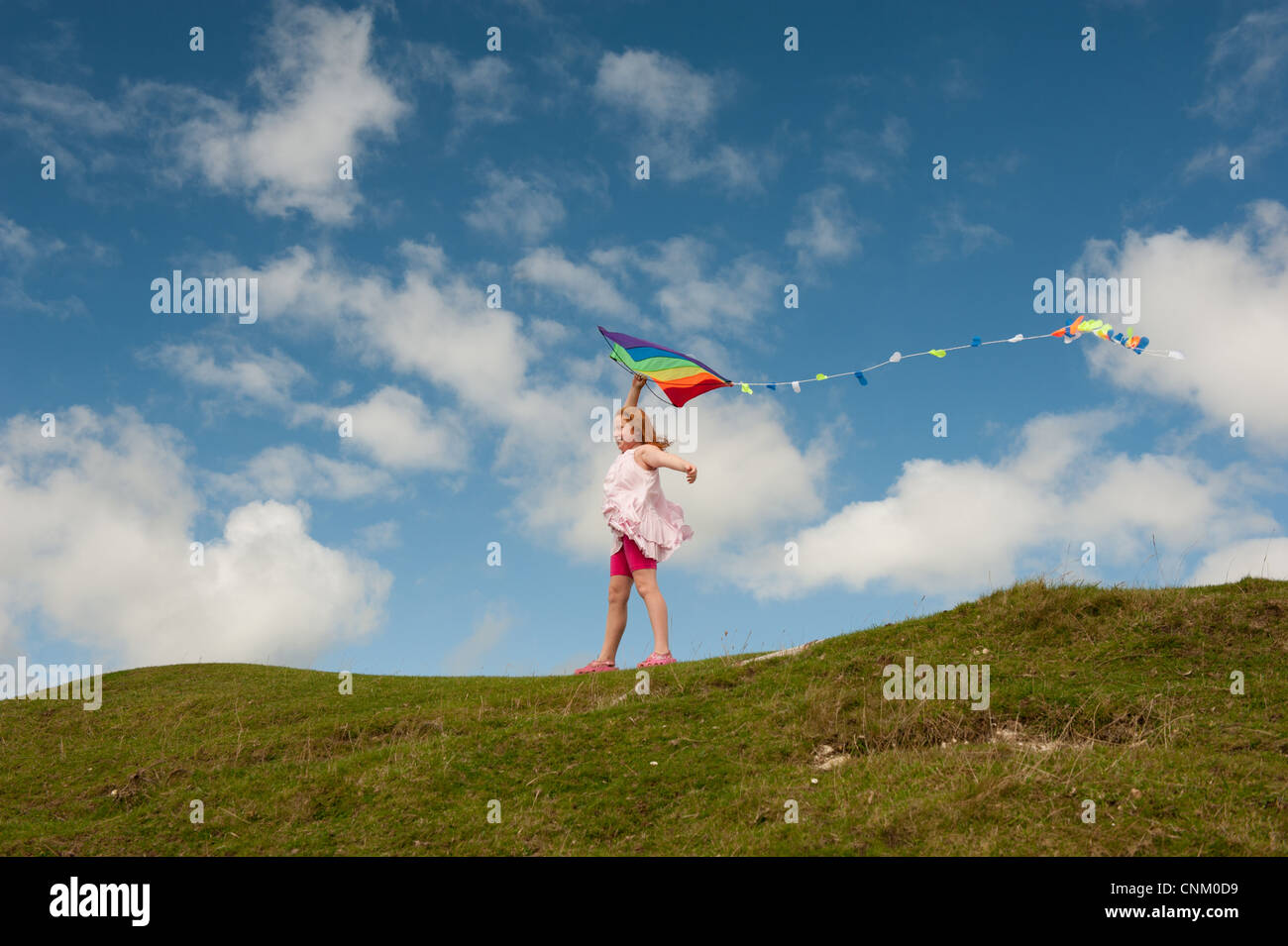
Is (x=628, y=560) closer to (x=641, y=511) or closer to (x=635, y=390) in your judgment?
(x=641, y=511)

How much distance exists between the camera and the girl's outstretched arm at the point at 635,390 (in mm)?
15195

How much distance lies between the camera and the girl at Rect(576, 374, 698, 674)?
14.5 meters

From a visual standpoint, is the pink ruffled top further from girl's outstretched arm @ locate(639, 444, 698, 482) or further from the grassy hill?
the grassy hill

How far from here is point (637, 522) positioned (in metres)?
14.6

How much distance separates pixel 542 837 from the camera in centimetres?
865

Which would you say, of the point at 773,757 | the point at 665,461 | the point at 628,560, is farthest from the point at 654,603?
the point at 773,757

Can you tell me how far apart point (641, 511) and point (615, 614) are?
169 centimetres

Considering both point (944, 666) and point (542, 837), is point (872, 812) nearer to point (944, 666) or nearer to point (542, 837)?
point (542, 837)

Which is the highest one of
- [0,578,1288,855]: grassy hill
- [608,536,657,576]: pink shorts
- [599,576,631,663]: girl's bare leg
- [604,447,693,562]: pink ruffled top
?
[604,447,693,562]: pink ruffled top

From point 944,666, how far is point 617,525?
5355mm

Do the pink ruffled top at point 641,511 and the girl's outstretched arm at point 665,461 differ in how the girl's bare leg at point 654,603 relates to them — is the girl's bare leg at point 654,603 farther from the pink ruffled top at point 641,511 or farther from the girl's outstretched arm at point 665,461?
the girl's outstretched arm at point 665,461

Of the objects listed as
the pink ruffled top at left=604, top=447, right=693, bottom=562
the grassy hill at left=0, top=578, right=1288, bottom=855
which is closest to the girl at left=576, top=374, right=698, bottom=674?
the pink ruffled top at left=604, top=447, right=693, bottom=562
